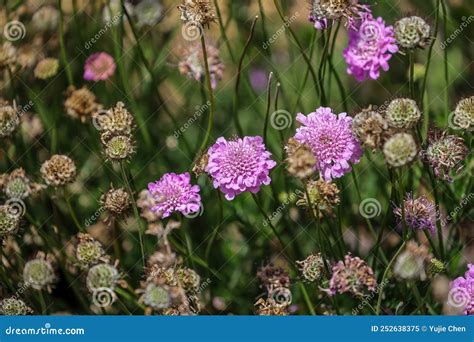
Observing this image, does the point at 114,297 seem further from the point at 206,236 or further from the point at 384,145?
the point at 384,145

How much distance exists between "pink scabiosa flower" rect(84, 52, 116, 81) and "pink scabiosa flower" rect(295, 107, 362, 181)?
0.49 meters

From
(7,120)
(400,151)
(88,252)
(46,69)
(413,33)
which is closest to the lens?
(400,151)

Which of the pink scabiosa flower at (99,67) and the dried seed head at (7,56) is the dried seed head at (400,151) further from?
the dried seed head at (7,56)

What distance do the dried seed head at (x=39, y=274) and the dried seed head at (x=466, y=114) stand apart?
0.74m

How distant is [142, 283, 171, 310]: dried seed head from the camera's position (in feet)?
4.00

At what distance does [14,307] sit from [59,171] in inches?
10.5

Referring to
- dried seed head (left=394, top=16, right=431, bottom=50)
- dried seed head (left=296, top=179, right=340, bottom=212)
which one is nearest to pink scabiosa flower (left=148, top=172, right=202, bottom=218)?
dried seed head (left=296, top=179, right=340, bottom=212)

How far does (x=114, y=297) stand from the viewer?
1.32 meters

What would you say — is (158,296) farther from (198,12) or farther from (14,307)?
(198,12)

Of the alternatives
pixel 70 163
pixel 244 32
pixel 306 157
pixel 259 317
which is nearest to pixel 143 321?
pixel 259 317

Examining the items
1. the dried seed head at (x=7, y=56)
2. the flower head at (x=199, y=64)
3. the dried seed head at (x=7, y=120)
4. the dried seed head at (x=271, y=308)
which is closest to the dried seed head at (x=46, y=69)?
the dried seed head at (x=7, y=56)

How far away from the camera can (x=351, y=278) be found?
4.03ft

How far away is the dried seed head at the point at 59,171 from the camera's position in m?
1.36

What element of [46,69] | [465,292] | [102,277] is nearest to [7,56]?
[46,69]
